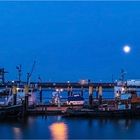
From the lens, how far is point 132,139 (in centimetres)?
6384

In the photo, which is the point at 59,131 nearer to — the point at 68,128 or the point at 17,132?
the point at 68,128

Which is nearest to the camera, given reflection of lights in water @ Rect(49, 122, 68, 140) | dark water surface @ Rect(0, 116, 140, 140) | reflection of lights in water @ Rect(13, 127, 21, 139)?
reflection of lights in water @ Rect(49, 122, 68, 140)

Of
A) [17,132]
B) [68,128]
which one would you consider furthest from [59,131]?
[17,132]

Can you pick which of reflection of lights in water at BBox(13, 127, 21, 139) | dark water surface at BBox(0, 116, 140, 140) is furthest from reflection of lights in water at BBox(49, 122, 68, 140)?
reflection of lights in water at BBox(13, 127, 21, 139)

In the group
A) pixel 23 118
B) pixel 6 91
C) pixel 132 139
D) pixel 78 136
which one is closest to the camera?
pixel 132 139

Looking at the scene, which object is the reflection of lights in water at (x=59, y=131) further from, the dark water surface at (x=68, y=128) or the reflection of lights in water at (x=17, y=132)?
the reflection of lights in water at (x=17, y=132)

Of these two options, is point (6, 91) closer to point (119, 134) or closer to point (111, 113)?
point (111, 113)

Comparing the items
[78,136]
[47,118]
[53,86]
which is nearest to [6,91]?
[53,86]

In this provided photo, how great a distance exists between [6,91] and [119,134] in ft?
186

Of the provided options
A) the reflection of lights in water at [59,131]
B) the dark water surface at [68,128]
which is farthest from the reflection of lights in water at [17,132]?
the reflection of lights in water at [59,131]

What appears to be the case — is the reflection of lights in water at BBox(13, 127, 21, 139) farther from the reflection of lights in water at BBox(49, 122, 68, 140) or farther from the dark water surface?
the reflection of lights in water at BBox(49, 122, 68, 140)

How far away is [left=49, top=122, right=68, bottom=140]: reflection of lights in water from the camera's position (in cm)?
6649

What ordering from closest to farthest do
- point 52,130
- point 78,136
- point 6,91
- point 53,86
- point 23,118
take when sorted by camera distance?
point 78,136 < point 52,130 < point 23,118 < point 6,91 < point 53,86

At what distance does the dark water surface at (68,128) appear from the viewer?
6819 cm
